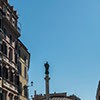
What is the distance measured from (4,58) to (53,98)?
8232cm

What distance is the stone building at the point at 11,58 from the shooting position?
193ft

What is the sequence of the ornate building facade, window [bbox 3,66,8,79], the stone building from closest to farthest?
the stone building, window [bbox 3,66,8,79], the ornate building facade

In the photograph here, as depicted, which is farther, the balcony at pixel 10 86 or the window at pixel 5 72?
the window at pixel 5 72

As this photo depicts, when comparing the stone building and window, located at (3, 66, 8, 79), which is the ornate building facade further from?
window, located at (3, 66, 8, 79)

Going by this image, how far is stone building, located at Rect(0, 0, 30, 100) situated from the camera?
5881cm

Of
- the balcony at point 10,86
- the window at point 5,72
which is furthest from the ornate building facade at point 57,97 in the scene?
the window at point 5,72

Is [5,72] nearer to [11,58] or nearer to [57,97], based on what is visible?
[11,58]

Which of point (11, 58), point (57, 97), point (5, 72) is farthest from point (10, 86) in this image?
point (57, 97)

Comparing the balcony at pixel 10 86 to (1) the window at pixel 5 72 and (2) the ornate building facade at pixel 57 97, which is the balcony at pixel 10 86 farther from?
(2) the ornate building facade at pixel 57 97

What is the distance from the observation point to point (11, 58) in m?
63.3

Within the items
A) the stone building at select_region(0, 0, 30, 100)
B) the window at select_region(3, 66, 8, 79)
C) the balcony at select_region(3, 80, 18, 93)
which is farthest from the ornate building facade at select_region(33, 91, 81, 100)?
the window at select_region(3, 66, 8, 79)

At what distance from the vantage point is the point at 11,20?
6369 centimetres

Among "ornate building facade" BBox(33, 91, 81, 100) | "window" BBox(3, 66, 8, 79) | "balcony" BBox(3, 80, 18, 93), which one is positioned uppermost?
"ornate building facade" BBox(33, 91, 81, 100)

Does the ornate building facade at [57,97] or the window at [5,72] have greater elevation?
the ornate building facade at [57,97]
